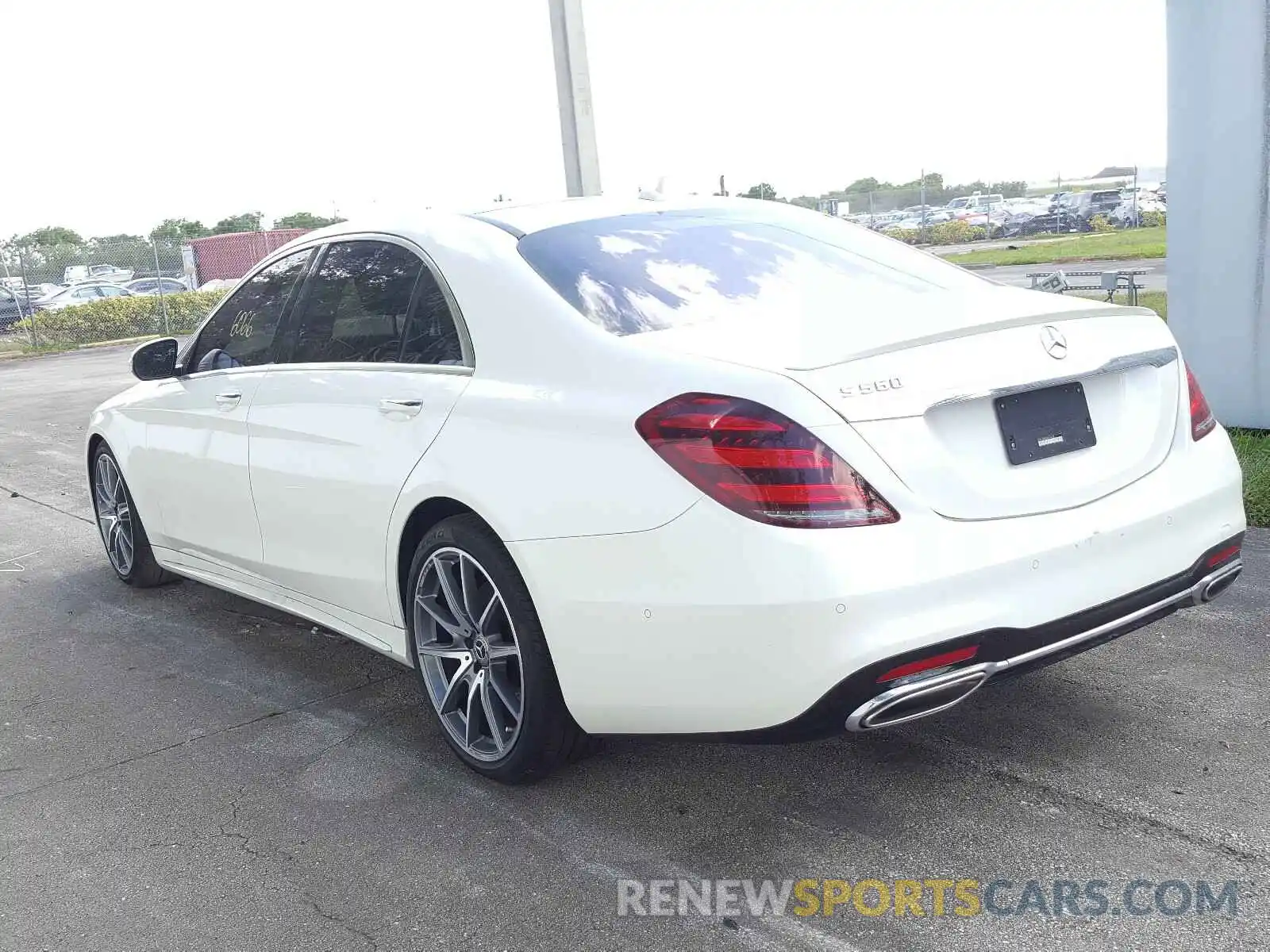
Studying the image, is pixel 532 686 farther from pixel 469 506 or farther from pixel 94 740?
pixel 94 740

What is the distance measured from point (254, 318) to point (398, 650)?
1.57 m

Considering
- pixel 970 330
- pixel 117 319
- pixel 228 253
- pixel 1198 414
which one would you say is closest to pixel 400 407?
pixel 970 330

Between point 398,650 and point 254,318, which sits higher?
point 254,318

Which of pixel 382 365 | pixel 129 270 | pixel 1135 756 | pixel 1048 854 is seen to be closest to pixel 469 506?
pixel 382 365

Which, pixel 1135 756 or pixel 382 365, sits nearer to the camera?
pixel 1135 756

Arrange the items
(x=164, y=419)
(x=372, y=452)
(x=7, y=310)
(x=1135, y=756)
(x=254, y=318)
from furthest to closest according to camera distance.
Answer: (x=7, y=310) → (x=164, y=419) → (x=254, y=318) → (x=372, y=452) → (x=1135, y=756)

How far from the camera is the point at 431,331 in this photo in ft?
12.4

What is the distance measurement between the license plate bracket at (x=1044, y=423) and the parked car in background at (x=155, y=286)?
1188 inches

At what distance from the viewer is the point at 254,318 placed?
483 cm

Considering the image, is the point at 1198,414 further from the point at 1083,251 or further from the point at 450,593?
the point at 1083,251

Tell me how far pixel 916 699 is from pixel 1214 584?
41.5 inches

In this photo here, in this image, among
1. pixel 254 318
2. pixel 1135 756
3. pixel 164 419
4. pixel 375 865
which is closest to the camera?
pixel 375 865

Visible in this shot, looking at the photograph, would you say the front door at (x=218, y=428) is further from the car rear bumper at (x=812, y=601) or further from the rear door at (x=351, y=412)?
the car rear bumper at (x=812, y=601)

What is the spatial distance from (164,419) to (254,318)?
0.76 m
